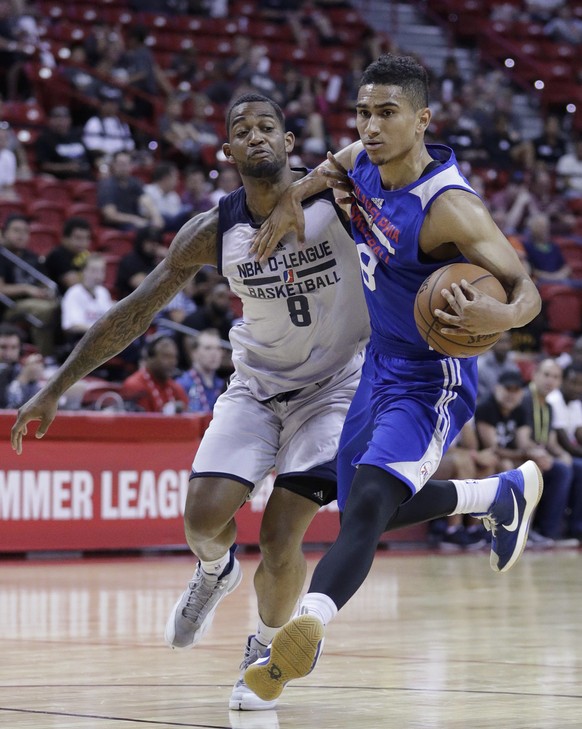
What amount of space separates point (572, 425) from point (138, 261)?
14.7ft

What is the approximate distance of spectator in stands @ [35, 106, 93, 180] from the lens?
1467 cm

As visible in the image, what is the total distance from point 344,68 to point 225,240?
15633 millimetres

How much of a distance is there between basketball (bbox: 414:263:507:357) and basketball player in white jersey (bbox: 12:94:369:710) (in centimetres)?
95

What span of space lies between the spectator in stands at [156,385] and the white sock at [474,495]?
6187 millimetres

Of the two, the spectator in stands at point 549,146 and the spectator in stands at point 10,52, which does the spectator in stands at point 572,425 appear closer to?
the spectator in stands at point 10,52

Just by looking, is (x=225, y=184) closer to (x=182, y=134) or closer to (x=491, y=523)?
(x=182, y=134)

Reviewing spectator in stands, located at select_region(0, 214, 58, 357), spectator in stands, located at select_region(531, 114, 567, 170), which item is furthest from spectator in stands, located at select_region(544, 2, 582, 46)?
spectator in stands, located at select_region(0, 214, 58, 357)

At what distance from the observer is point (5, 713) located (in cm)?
420

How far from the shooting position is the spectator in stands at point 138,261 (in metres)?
12.5

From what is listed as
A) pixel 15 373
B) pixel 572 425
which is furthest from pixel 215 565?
pixel 572 425

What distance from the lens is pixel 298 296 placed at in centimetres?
505

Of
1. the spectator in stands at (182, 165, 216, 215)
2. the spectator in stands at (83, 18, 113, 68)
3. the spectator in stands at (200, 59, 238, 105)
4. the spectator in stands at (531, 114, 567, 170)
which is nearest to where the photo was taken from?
the spectator in stands at (182, 165, 216, 215)

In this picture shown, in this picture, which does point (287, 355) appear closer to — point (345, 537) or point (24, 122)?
point (345, 537)

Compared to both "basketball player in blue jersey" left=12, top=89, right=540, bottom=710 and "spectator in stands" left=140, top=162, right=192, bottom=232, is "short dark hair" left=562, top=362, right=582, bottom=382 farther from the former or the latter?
"basketball player in blue jersey" left=12, top=89, right=540, bottom=710
